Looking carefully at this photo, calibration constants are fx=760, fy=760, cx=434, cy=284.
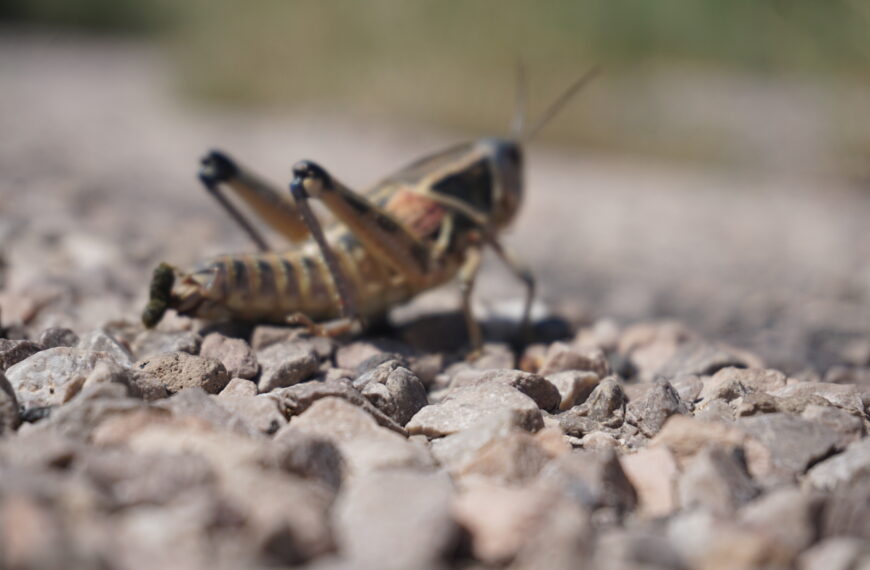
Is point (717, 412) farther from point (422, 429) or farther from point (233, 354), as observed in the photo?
point (233, 354)

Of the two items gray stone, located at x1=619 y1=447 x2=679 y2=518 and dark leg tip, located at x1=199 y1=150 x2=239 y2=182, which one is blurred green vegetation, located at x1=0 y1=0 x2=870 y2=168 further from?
gray stone, located at x1=619 y1=447 x2=679 y2=518

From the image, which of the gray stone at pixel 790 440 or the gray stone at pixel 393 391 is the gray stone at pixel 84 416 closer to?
the gray stone at pixel 393 391

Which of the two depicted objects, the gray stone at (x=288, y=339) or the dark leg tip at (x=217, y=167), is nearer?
the gray stone at (x=288, y=339)

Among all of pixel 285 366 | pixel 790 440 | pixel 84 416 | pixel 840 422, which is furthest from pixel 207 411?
pixel 840 422

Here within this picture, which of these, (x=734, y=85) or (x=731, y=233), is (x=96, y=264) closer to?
(x=731, y=233)

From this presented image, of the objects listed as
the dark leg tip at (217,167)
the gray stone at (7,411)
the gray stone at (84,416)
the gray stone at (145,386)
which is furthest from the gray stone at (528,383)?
the dark leg tip at (217,167)

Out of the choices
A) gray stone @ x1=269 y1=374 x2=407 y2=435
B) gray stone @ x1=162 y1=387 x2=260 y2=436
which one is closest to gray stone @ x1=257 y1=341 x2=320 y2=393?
gray stone @ x1=269 y1=374 x2=407 y2=435
